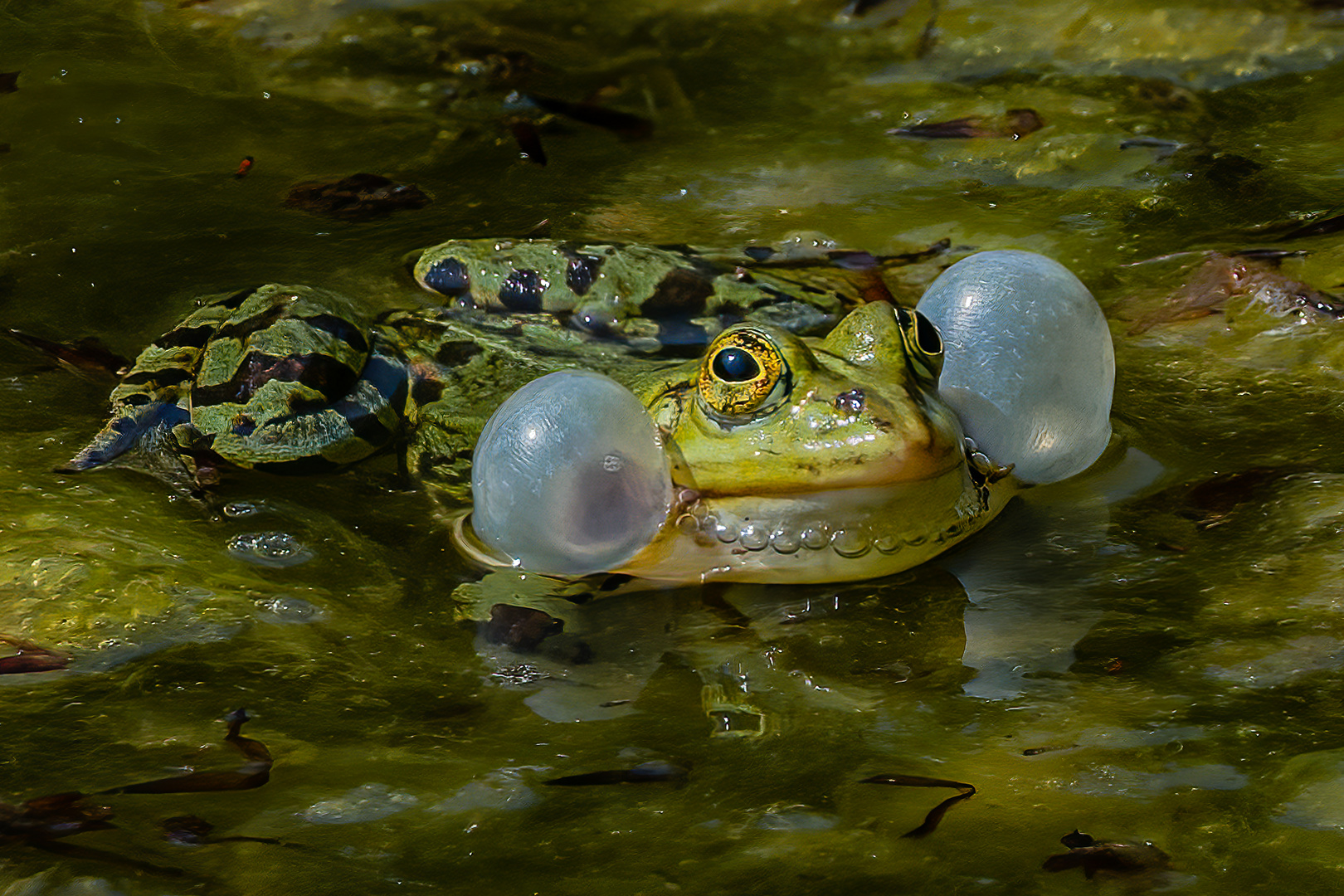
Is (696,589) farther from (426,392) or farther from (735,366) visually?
(426,392)

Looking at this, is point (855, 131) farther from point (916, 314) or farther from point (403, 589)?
point (403, 589)

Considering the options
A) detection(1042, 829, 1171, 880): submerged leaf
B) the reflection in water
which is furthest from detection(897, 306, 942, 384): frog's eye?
detection(1042, 829, 1171, 880): submerged leaf

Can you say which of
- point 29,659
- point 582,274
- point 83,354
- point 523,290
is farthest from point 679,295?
point 29,659

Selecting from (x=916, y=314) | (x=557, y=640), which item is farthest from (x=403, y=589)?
(x=916, y=314)

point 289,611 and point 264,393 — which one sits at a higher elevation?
point 264,393

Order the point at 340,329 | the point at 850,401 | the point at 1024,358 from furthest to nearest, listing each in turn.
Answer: the point at 340,329 → the point at 1024,358 → the point at 850,401

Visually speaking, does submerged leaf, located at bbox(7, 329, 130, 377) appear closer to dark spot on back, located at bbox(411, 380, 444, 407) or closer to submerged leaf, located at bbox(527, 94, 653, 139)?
dark spot on back, located at bbox(411, 380, 444, 407)

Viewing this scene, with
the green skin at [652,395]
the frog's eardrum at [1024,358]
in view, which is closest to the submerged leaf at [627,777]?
the green skin at [652,395]
